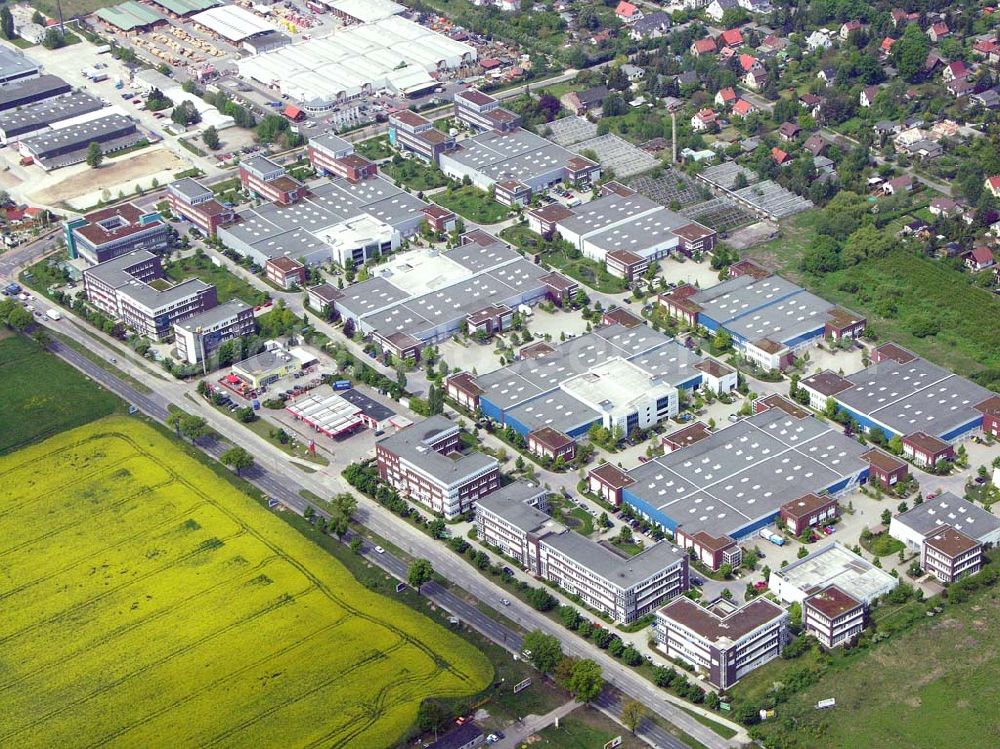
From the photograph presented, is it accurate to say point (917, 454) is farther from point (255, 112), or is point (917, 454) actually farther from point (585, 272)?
point (255, 112)

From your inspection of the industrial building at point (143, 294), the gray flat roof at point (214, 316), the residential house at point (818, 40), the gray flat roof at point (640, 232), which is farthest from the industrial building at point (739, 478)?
the residential house at point (818, 40)

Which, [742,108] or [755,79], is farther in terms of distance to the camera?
[755,79]

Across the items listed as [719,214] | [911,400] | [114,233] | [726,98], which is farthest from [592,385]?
[726,98]

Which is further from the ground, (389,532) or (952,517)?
(952,517)

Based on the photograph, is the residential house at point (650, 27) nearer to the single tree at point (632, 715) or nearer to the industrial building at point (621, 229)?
the industrial building at point (621, 229)

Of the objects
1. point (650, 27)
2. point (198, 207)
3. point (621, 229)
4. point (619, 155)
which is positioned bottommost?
point (198, 207)

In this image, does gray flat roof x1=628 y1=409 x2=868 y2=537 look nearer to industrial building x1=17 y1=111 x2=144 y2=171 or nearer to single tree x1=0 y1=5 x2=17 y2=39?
industrial building x1=17 y1=111 x2=144 y2=171

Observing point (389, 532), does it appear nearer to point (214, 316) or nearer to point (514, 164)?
point (214, 316)

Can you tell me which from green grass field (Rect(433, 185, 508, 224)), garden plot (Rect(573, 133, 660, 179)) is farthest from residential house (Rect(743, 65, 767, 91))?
green grass field (Rect(433, 185, 508, 224))

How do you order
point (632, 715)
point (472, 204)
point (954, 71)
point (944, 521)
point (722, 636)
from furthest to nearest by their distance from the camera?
1. point (954, 71)
2. point (472, 204)
3. point (944, 521)
4. point (722, 636)
5. point (632, 715)
